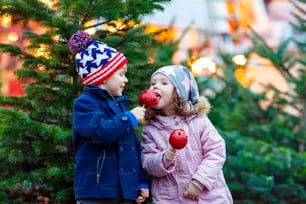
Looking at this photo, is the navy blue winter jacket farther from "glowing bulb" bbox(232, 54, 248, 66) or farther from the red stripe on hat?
"glowing bulb" bbox(232, 54, 248, 66)

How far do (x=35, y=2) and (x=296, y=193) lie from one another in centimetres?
360

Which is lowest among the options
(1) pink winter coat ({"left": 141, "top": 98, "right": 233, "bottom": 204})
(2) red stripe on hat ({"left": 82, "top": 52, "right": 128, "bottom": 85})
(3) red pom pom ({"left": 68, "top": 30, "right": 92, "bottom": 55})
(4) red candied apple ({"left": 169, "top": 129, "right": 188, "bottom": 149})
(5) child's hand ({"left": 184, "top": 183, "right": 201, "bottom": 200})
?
(5) child's hand ({"left": 184, "top": 183, "right": 201, "bottom": 200})

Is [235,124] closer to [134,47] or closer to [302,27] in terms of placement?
A: [302,27]

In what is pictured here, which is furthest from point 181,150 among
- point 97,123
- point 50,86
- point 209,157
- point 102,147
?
point 50,86

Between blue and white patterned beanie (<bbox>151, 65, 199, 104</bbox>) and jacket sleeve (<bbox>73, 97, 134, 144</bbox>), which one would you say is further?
blue and white patterned beanie (<bbox>151, 65, 199, 104</bbox>)

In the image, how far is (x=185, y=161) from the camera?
3.99m

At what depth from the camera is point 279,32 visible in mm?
24578

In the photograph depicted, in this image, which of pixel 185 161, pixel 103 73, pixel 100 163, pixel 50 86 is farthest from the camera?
pixel 50 86

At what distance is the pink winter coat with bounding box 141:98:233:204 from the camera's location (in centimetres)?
393

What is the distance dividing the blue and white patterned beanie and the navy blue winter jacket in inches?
18.4

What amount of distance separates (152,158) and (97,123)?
21.9 inches

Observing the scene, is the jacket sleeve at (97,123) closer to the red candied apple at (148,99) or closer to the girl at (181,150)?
the red candied apple at (148,99)

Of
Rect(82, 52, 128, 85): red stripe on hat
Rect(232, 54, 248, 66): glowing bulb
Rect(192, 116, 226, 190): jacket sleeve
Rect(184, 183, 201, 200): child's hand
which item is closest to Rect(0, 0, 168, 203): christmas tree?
Rect(82, 52, 128, 85): red stripe on hat

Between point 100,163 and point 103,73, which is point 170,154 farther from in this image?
point 103,73
